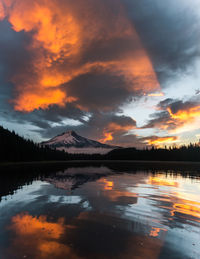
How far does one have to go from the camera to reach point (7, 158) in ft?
363

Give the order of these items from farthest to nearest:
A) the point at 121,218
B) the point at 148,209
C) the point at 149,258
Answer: the point at 148,209 < the point at 121,218 < the point at 149,258

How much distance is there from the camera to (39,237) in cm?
864

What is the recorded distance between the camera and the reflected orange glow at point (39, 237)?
24.1ft

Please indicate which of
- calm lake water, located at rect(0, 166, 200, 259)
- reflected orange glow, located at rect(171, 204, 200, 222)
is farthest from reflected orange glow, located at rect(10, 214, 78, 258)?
reflected orange glow, located at rect(171, 204, 200, 222)

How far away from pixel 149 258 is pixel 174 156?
→ 212765 mm

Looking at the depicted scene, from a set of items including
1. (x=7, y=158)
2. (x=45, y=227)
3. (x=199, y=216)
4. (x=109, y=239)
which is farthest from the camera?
(x=7, y=158)

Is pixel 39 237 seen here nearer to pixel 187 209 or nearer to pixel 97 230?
pixel 97 230

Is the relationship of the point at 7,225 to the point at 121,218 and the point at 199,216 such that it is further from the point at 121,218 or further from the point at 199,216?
the point at 199,216

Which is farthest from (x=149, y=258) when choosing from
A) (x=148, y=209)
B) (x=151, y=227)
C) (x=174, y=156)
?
(x=174, y=156)

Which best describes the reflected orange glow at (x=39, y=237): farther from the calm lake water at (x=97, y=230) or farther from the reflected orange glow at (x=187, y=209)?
the reflected orange glow at (x=187, y=209)

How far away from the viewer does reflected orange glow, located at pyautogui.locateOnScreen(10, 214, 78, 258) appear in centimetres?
736

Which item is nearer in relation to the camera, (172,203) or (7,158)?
(172,203)

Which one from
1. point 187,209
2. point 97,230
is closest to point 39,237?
point 97,230

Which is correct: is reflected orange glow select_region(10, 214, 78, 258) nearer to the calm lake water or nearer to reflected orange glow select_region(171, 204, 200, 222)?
the calm lake water
